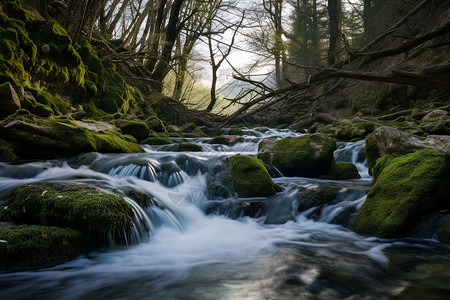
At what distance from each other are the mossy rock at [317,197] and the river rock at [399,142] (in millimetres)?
1224

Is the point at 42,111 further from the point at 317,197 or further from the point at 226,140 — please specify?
the point at 317,197

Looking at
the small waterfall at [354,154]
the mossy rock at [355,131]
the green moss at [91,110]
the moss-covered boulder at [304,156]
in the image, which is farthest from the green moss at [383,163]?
the green moss at [91,110]

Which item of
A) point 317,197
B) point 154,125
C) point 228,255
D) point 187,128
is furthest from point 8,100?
point 187,128

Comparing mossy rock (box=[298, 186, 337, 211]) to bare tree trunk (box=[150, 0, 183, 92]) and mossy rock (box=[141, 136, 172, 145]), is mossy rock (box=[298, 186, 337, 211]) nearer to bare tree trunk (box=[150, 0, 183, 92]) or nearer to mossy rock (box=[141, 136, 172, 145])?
mossy rock (box=[141, 136, 172, 145])

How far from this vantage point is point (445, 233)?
2.72m

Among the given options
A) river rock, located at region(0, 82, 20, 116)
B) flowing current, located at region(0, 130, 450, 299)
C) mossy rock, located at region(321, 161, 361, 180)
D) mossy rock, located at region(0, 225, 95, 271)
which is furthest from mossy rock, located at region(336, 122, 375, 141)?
river rock, located at region(0, 82, 20, 116)

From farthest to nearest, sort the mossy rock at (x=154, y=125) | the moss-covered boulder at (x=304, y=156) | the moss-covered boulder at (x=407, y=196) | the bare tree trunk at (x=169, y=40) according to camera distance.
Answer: the bare tree trunk at (x=169, y=40)
the mossy rock at (x=154, y=125)
the moss-covered boulder at (x=304, y=156)
the moss-covered boulder at (x=407, y=196)

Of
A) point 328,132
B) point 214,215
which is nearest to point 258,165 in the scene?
point 214,215

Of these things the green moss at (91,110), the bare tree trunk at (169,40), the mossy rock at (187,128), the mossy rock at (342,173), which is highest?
the bare tree trunk at (169,40)

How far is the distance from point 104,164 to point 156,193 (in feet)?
4.90

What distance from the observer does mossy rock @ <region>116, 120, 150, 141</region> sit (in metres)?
8.32

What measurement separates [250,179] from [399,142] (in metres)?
2.47

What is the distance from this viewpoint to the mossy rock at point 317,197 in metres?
4.11

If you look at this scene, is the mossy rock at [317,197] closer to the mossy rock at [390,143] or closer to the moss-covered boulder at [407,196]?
the moss-covered boulder at [407,196]
